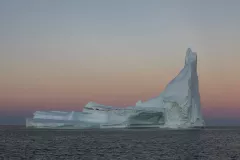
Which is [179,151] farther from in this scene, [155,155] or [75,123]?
[75,123]

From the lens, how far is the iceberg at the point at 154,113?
5456cm

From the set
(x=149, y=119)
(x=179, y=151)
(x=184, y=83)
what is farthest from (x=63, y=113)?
(x=179, y=151)

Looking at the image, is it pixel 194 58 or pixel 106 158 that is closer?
pixel 106 158

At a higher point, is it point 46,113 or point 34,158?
point 46,113

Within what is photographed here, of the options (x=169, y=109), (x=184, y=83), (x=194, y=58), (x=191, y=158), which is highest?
(x=194, y=58)

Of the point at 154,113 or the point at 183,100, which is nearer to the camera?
the point at 183,100

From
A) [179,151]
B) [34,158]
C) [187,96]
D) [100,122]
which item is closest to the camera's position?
[34,158]

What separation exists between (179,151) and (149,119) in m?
29.1

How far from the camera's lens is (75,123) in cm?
5597

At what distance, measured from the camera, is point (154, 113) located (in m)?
54.9

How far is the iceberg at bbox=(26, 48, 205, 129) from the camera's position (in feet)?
179

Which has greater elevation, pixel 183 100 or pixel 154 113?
pixel 183 100

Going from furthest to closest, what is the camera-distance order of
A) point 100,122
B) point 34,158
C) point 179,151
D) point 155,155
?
point 100,122 → point 179,151 → point 155,155 → point 34,158

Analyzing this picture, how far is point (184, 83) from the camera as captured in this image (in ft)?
183
